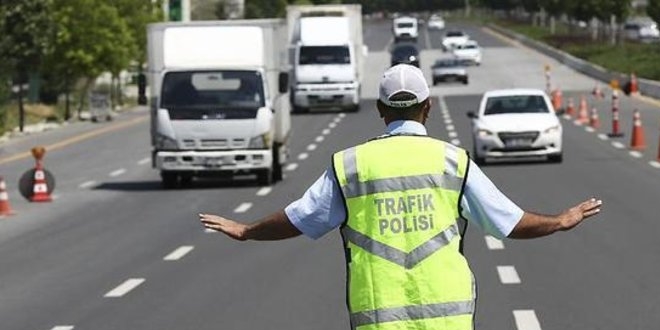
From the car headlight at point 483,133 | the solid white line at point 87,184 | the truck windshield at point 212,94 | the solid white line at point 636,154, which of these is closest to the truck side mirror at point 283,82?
the truck windshield at point 212,94

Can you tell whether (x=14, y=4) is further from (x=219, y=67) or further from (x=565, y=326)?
(x=565, y=326)

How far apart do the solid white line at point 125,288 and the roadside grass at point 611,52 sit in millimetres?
52537

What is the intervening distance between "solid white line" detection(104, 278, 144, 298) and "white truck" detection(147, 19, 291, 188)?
1168cm

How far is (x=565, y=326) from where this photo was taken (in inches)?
505

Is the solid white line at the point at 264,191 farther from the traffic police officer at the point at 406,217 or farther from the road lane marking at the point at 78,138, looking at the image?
the traffic police officer at the point at 406,217

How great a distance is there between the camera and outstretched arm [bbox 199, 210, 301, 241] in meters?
5.99

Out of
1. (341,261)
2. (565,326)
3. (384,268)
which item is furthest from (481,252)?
(384,268)

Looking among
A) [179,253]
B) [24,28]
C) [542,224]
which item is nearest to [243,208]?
[179,253]

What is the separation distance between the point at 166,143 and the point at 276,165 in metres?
1.97

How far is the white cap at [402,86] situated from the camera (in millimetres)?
5844

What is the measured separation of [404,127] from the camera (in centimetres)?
588

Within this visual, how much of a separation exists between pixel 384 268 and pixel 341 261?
1228cm

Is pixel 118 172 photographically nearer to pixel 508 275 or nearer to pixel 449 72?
pixel 508 275

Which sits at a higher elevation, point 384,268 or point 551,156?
point 384,268
